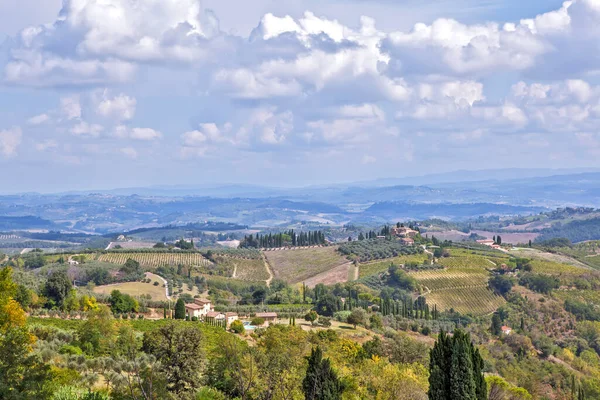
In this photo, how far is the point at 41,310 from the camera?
215 ft

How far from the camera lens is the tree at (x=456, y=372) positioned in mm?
36844

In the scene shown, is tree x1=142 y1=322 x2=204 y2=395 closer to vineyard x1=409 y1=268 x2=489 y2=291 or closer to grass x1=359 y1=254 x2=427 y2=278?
vineyard x1=409 y1=268 x2=489 y2=291

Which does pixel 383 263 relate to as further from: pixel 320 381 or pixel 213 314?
pixel 320 381

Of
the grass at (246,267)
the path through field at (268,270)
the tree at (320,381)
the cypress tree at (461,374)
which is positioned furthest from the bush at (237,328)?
the grass at (246,267)

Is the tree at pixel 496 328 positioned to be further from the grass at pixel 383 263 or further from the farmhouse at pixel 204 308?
the grass at pixel 383 263

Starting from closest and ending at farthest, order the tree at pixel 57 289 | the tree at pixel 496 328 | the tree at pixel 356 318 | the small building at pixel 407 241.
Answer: the tree at pixel 57 289, the tree at pixel 356 318, the tree at pixel 496 328, the small building at pixel 407 241

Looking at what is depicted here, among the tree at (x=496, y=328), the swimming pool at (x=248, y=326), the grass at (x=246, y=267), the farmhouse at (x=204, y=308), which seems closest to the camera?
the swimming pool at (x=248, y=326)

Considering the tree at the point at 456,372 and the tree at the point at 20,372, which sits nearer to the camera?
the tree at the point at 20,372

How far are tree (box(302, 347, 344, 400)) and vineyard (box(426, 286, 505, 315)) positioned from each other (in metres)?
78.4

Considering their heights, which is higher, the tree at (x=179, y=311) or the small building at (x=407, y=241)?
the tree at (x=179, y=311)

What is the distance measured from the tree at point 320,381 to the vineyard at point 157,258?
102691 mm

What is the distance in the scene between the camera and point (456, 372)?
37.0m

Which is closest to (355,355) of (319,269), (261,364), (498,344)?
(261,364)

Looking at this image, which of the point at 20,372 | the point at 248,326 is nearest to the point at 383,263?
the point at 248,326
